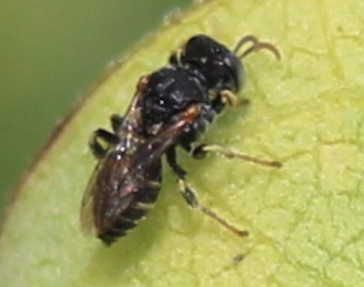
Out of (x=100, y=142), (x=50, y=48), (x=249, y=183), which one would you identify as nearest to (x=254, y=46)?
(x=249, y=183)

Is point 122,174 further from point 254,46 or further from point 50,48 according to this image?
point 50,48

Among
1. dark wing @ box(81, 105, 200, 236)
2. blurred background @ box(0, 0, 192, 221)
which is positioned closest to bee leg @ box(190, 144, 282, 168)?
dark wing @ box(81, 105, 200, 236)

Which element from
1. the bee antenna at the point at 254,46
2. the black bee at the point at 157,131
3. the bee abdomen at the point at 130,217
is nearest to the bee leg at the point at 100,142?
the black bee at the point at 157,131

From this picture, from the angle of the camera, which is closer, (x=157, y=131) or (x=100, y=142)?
(x=100, y=142)

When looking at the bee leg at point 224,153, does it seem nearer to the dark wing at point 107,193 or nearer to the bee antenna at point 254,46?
the dark wing at point 107,193

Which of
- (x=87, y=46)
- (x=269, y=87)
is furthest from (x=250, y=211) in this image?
(x=87, y=46)

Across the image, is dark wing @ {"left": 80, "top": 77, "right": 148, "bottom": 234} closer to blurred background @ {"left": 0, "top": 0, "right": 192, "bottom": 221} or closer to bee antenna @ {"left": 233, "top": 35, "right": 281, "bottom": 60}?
bee antenna @ {"left": 233, "top": 35, "right": 281, "bottom": 60}
